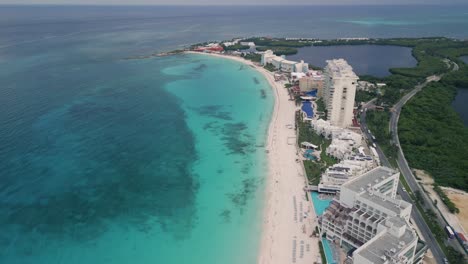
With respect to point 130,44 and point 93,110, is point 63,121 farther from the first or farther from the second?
point 130,44

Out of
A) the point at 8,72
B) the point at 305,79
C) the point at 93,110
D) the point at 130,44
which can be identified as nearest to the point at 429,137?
the point at 305,79

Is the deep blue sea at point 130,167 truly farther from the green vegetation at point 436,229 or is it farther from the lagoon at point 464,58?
the lagoon at point 464,58

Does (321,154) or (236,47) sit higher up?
(236,47)

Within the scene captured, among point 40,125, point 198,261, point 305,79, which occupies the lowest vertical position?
point 198,261

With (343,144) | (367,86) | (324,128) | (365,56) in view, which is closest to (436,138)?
(343,144)

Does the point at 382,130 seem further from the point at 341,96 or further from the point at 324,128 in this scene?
the point at 324,128

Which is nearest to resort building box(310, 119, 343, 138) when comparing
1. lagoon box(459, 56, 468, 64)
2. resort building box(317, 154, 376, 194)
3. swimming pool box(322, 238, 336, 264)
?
resort building box(317, 154, 376, 194)
